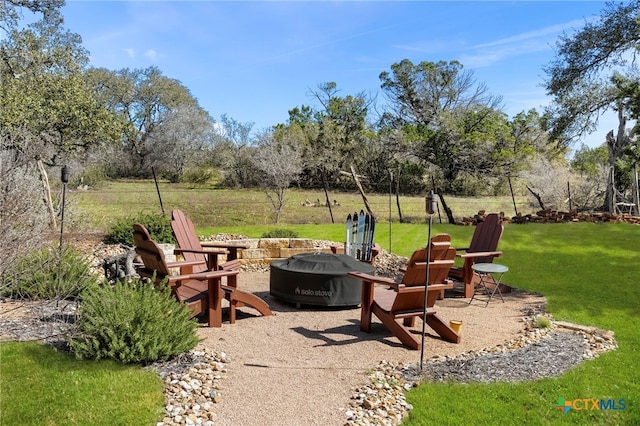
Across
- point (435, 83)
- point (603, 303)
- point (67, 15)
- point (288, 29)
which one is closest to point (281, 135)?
point (435, 83)

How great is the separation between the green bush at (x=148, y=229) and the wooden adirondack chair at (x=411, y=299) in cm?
515

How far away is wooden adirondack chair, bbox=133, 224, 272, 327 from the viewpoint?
4.70 meters

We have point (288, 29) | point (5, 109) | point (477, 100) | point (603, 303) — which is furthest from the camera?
point (477, 100)

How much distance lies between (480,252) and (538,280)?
1260 mm

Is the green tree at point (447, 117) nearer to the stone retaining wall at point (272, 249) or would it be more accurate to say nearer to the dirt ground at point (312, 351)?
the stone retaining wall at point (272, 249)

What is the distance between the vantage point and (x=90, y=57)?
49.5 feet

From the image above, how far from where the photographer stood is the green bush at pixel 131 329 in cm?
361

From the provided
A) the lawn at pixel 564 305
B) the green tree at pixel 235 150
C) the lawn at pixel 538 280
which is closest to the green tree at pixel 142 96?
the green tree at pixel 235 150

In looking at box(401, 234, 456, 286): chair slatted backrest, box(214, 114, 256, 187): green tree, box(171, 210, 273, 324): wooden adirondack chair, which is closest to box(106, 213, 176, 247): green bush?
box(171, 210, 273, 324): wooden adirondack chair

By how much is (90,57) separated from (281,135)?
437 inches

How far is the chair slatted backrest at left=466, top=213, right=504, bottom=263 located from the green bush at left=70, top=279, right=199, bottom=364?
4811mm

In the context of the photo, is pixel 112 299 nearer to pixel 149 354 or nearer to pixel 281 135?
pixel 149 354

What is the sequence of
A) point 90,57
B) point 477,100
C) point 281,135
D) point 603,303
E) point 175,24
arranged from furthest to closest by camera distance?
point 281,135
point 477,100
point 90,57
point 175,24
point 603,303

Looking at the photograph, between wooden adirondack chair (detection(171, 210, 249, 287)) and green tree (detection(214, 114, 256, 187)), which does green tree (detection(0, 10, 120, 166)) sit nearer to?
wooden adirondack chair (detection(171, 210, 249, 287))
